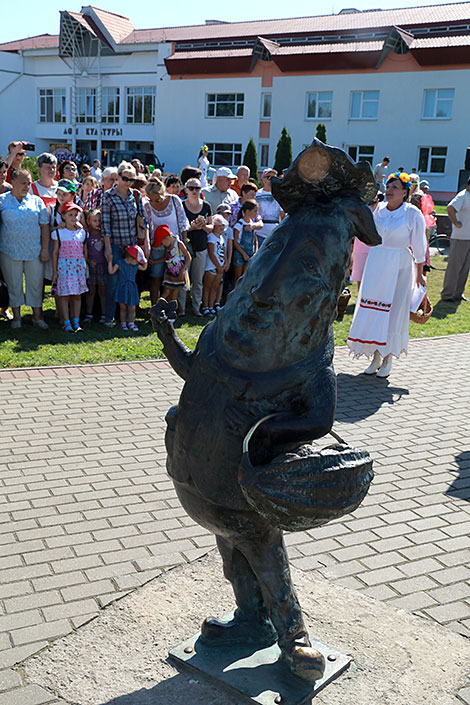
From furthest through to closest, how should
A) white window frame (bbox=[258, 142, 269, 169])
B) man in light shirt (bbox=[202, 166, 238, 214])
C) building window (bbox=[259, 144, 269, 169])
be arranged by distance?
building window (bbox=[259, 144, 269, 169])
white window frame (bbox=[258, 142, 269, 169])
man in light shirt (bbox=[202, 166, 238, 214])

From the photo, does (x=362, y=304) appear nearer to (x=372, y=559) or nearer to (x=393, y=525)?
(x=393, y=525)

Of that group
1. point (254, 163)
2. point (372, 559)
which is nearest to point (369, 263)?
point (372, 559)

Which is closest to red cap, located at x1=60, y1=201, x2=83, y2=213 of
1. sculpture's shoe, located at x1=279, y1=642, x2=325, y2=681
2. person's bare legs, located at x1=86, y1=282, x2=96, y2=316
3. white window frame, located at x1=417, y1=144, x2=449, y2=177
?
person's bare legs, located at x1=86, y1=282, x2=96, y2=316

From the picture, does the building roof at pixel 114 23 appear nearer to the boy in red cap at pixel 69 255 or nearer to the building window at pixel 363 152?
the building window at pixel 363 152

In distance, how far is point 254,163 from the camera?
122 feet

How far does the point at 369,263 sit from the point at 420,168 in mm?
33314

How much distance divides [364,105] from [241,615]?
134ft

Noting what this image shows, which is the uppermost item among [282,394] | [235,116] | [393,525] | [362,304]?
[235,116]

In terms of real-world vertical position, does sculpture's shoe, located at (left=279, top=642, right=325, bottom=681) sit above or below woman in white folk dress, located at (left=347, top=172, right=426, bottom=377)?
below

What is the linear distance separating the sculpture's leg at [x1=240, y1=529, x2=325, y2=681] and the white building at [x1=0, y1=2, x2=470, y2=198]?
3775 cm

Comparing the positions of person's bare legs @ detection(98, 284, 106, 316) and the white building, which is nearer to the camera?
person's bare legs @ detection(98, 284, 106, 316)

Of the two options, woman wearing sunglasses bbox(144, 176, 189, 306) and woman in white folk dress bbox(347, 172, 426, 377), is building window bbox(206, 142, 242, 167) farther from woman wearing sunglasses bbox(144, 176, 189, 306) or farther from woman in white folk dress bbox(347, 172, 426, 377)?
woman in white folk dress bbox(347, 172, 426, 377)

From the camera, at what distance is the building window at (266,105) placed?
142 feet

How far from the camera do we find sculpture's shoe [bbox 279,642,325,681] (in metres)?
2.69
